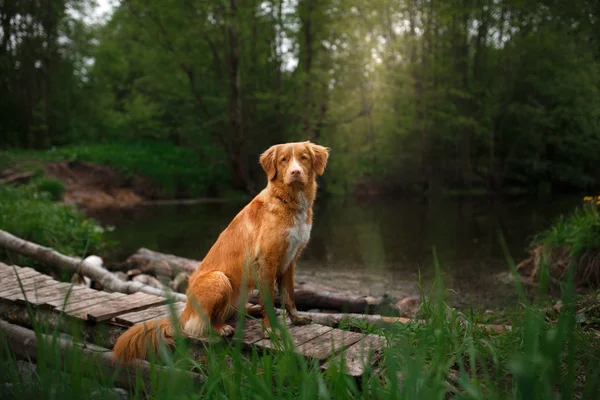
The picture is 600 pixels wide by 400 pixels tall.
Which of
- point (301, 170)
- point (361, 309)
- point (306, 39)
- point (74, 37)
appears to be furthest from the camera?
point (74, 37)

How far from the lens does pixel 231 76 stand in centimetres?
2302

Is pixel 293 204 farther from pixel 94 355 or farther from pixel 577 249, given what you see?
pixel 577 249

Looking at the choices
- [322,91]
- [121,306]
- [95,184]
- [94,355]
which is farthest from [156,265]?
[322,91]

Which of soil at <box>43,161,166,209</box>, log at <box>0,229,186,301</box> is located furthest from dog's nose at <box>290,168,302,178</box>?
soil at <box>43,161,166,209</box>

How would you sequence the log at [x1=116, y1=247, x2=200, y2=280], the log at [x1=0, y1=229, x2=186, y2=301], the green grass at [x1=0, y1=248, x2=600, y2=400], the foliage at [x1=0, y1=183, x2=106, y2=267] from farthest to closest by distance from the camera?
the foliage at [x1=0, y1=183, x2=106, y2=267] → the log at [x1=116, y1=247, x2=200, y2=280] → the log at [x1=0, y1=229, x2=186, y2=301] → the green grass at [x1=0, y1=248, x2=600, y2=400]

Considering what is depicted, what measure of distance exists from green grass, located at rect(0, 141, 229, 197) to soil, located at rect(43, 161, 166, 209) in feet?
1.31

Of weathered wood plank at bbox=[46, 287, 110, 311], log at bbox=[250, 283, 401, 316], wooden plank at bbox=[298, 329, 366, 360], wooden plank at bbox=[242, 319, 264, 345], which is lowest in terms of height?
log at bbox=[250, 283, 401, 316]

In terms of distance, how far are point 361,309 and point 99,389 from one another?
4.42 m

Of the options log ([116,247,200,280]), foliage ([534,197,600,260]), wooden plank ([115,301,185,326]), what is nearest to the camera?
wooden plank ([115,301,185,326])

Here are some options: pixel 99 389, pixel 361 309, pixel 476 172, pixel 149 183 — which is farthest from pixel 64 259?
pixel 476 172

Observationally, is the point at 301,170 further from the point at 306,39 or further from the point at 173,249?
the point at 306,39

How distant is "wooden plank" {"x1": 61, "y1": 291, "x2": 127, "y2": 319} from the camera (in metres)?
4.07

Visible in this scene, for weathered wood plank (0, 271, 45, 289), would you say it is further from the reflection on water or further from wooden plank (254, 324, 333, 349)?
the reflection on water

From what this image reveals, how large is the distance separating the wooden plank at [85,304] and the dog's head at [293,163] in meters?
2.07
